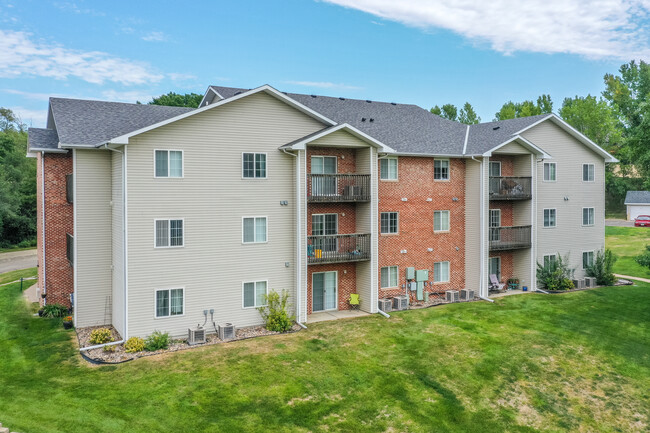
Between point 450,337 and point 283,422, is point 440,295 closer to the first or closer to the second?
point 450,337

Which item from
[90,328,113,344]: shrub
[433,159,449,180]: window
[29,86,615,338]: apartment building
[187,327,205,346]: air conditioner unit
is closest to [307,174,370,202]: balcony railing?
[29,86,615,338]: apartment building

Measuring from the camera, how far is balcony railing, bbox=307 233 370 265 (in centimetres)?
2020

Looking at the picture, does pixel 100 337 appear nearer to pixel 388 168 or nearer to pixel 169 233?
pixel 169 233

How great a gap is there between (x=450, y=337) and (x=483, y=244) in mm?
7489

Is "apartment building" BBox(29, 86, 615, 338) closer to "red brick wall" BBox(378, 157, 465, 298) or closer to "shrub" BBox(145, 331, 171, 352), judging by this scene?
"red brick wall" BBox(378, 157, 465, 298)

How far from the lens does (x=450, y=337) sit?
723 inches

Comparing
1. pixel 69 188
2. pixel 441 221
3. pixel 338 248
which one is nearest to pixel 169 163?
pixel 69 188

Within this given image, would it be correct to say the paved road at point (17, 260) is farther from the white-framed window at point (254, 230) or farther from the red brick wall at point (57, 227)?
the white-framed window at point (254, 230)

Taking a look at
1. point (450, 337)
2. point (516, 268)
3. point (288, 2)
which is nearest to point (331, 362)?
point (450, 337)

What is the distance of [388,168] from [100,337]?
14.9 meters

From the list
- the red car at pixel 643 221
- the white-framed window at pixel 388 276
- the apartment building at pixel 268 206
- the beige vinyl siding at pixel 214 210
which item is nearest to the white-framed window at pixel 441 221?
the apartment building at pixel 268 206

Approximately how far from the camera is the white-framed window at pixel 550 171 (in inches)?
1057

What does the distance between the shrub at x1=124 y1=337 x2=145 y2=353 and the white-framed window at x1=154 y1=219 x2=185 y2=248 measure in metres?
3.52

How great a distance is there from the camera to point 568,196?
27.7 m
